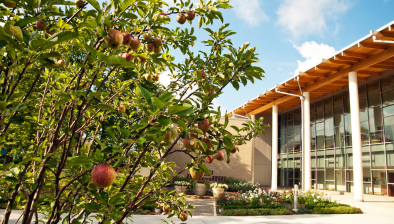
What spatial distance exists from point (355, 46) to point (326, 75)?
342 centimetres

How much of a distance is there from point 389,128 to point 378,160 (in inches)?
64.8

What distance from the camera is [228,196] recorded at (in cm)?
1044

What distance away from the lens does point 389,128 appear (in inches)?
496

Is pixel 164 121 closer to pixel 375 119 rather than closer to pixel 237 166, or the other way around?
pixel 375 119

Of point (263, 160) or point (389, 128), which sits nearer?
point (389, 128)

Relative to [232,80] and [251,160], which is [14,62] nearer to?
[232,80]

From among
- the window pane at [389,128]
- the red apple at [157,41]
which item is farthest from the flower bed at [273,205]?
the red apple at [157,41]

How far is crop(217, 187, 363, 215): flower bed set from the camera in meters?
8.91

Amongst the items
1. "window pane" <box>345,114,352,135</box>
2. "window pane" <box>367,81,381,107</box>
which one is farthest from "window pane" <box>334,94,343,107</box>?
"window pane" <box>367,81,381,107</box>

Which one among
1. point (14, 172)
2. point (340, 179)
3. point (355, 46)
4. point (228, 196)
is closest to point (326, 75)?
point (355, 46)

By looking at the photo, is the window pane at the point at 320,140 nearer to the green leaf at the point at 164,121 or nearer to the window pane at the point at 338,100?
the window pane at the point at 338,100

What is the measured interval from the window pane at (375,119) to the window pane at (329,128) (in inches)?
104

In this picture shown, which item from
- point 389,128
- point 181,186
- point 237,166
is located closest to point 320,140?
point 389,128

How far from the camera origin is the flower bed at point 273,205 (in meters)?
8.91
